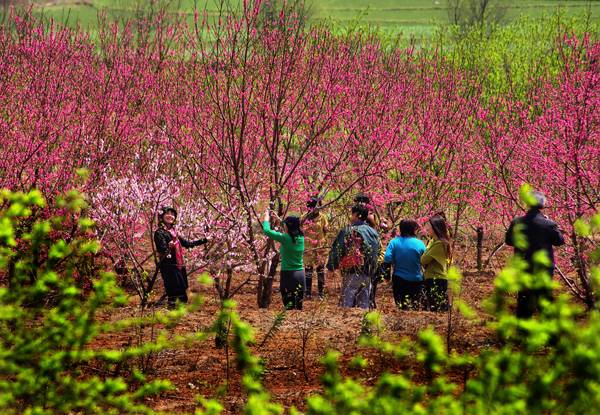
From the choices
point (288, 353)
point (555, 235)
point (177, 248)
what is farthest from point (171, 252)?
point (555, 235)

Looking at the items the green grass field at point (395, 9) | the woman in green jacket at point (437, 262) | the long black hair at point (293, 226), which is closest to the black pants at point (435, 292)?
the woman in green jacket at point (437, 262)

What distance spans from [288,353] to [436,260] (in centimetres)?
233

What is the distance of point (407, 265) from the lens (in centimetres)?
930

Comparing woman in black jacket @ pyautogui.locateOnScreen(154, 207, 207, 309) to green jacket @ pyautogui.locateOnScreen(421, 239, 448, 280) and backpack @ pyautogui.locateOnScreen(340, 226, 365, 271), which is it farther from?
green jacket @ pyautogui.locateOnScreen(421, 239, 448, 280)

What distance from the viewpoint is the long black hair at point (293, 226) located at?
9029 millimetres

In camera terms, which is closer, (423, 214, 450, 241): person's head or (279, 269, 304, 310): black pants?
(423, 214, 450, 241): person's head

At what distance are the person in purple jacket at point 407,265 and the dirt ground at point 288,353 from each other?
0.31 m

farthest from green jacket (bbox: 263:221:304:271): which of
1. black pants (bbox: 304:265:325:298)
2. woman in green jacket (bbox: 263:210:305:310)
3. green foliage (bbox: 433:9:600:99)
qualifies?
green foliage (bbox: 433:9:600:99)

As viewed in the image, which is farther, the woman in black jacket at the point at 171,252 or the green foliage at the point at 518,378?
the woman in black jacket at the point at 171,252

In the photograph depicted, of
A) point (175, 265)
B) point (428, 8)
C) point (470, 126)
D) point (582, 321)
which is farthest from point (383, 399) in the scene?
point (428, 8)

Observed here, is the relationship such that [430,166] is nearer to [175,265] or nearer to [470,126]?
[470,126]

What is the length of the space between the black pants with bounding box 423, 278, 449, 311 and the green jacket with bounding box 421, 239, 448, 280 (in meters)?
0.12

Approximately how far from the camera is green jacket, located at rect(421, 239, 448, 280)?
910 centimetres

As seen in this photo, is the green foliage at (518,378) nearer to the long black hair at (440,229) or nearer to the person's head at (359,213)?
the long black hair at (440,229)
